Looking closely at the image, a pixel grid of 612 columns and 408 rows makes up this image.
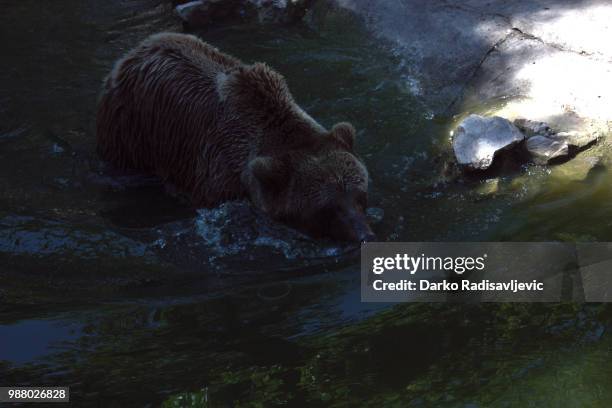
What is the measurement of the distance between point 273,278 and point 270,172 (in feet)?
2.78

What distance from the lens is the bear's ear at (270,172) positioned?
5734mm

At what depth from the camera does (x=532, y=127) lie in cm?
666

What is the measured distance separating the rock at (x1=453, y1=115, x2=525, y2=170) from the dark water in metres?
0.20

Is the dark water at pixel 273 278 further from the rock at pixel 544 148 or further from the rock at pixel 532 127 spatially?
the rock at pixel 532 127

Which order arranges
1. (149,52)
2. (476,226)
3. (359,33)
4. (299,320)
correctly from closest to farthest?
(299,320)
(476,226)
(149,52)
(359,33)

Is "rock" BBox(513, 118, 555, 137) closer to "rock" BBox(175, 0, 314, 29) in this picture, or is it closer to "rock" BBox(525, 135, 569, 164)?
"rock" BBox(525, 135, 569, 164)

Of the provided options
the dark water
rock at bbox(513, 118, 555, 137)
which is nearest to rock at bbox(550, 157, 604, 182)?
the dark water

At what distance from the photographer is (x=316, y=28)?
389 inches

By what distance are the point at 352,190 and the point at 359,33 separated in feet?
13.5

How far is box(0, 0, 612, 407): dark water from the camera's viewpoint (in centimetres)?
395

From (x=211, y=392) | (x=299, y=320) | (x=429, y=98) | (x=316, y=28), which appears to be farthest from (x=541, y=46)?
(x=211, y=392)

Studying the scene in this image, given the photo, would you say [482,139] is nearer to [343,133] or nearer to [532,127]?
[532,127]

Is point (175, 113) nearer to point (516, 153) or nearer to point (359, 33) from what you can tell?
point (516, 153)

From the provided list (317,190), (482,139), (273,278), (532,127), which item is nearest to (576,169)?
(532,127)
